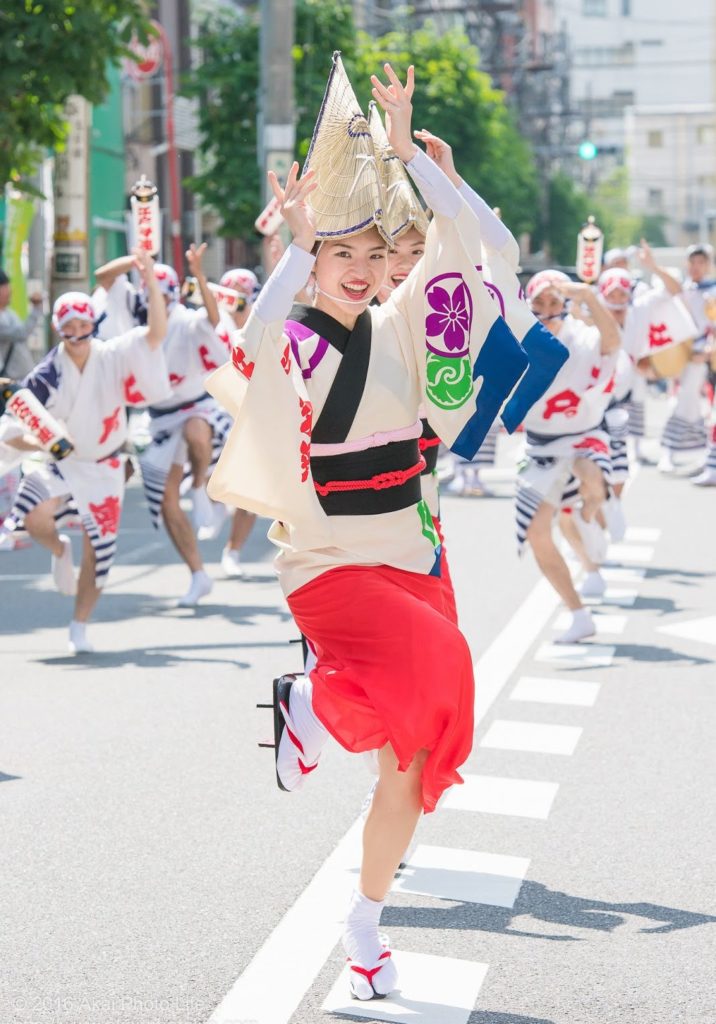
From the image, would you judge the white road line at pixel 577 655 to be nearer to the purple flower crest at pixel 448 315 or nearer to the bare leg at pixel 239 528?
the bare leg at pixel 239 528

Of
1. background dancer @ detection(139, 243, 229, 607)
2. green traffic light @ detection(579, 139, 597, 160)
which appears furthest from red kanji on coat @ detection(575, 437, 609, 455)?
green traffic light @ detection(579, 139, 597, 160)

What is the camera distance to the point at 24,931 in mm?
4164

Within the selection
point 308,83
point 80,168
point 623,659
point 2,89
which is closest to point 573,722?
point 623,659

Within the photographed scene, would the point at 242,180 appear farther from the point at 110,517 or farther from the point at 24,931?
the point at 24,931

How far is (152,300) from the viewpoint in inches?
318

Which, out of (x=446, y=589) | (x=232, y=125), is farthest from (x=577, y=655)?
(x=232, y=125)

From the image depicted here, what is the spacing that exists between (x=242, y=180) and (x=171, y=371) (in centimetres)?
1712

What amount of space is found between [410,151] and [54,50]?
8606 millimetres

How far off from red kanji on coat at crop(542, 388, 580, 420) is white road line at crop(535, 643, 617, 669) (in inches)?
48.0

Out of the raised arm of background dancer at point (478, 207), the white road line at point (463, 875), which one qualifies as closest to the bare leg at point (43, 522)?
the white road line at point (463, 875)

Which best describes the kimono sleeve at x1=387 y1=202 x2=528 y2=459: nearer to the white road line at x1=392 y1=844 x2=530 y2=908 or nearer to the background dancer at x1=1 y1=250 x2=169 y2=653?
the white road line at x1=392 y1=844 x2=530 y2=908

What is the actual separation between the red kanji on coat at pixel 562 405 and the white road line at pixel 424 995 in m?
4.88

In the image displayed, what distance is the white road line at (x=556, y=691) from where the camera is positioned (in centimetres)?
693

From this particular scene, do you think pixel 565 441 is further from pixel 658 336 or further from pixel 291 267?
pixel 658 336
